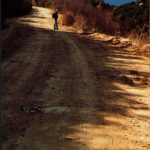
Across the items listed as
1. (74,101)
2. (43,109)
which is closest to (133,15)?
(74,101)

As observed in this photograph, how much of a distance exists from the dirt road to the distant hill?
14.6m

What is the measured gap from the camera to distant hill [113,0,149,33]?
31.2 metres

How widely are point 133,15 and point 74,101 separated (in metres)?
25.3

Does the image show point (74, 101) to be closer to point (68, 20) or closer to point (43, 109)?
point (43, 109)

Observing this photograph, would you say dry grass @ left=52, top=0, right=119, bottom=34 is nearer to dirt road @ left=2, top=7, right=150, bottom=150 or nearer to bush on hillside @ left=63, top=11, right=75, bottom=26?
bush on hillside @ left=63, top=11, right=75, bottom=26

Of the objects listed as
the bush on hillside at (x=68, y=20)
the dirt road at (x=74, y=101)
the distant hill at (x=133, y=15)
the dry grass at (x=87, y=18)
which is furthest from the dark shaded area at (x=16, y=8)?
the dirt road at (x=74, y=101)

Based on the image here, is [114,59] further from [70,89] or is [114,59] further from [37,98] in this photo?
[37,98]

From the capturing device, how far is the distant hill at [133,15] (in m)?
31.2

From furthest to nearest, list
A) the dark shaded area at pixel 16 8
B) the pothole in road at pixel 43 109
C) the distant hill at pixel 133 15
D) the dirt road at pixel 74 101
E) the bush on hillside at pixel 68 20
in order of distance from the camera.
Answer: the dark shaded area at pixel 16 8 < the distant hill at pixel 133 15 < the bush on hillside at pixel 68 20 < the pothole in road at pixel 43 109 < the dirt road at pixel 74 101

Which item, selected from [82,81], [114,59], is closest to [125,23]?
[114,59]

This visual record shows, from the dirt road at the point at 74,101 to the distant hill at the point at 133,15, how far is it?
14620mm

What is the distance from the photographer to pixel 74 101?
9570mm

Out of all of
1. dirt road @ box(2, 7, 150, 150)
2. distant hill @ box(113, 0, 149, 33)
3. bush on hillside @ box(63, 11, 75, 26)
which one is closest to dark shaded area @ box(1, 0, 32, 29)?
bush on hillside @ box(63, 11, 75, 26)

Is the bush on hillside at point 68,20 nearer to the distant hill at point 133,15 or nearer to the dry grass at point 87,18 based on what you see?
the dry grass at point 87,18
